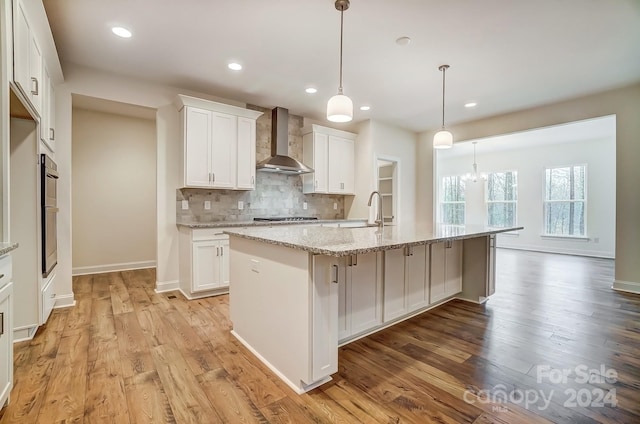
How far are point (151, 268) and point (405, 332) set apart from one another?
14.9 ft

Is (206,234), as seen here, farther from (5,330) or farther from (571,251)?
(571,251)

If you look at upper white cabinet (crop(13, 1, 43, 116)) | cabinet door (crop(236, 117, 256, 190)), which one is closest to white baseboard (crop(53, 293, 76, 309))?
upper white cabinet (crop(13, 1, 43, 116))

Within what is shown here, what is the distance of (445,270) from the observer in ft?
10.6

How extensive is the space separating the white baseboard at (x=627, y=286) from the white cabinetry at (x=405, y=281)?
2.98m

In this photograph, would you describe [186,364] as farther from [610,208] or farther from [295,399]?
[610,208]

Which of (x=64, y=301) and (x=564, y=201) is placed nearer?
(x=64, y=301)

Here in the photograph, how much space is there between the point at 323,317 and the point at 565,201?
8.11 meters

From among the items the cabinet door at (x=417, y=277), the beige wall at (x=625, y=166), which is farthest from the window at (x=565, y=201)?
the cabinet door at (x=417, y=277)

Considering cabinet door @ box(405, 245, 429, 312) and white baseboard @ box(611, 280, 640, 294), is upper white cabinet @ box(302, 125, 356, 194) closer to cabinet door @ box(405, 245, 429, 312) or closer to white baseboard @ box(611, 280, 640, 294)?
cabinet door @ box(405, 245, 429, 312)

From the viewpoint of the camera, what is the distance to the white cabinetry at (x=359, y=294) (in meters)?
2.19

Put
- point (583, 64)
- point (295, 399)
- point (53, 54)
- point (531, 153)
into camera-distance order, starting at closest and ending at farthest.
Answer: point (295, 399) → point (53, 54) → point (583, 64) → point (531, 153)

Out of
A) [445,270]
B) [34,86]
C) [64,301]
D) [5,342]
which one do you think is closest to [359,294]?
[445,270]

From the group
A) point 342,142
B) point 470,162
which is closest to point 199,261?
point 342,142

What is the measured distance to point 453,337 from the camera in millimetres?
2480
